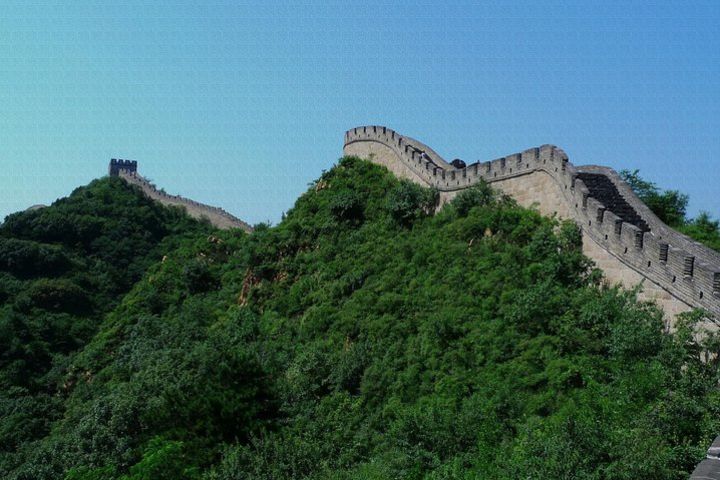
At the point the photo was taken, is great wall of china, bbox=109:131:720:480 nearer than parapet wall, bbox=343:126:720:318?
Yes

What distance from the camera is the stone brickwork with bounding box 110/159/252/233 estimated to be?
184ft

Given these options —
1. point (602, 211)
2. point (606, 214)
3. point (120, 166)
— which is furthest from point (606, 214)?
point (120, 166)

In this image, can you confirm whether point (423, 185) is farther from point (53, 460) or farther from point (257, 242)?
point (53, 460)

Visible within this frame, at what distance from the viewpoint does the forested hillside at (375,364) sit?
43.0ft

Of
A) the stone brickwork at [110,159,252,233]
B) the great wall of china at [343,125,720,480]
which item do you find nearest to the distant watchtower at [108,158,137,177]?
the stone brickwork at [110,159,252,233]

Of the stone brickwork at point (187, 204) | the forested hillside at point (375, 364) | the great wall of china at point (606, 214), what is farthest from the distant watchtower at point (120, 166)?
the great wall of china at point (606, 214)

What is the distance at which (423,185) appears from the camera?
28594mm

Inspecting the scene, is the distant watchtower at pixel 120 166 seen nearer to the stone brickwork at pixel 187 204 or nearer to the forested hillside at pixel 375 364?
the stone brickwork at pixel 187 204

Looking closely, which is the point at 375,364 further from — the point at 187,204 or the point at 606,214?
the point at 187,204

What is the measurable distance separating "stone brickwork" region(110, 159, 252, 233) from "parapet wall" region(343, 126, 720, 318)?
26.0m

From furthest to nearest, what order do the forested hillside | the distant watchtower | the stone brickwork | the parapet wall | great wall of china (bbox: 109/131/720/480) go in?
the distant watchtower < the stone brickwork < the parapet wall < great wall of china (bbox: 109/131/720/480) < the forested hillside

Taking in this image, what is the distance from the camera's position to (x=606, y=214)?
1844cm

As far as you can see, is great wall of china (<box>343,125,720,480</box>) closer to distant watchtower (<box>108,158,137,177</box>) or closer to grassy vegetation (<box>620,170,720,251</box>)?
grassy vegetation (<box>620,170,720,251</box>)

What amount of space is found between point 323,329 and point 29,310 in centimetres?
2444
